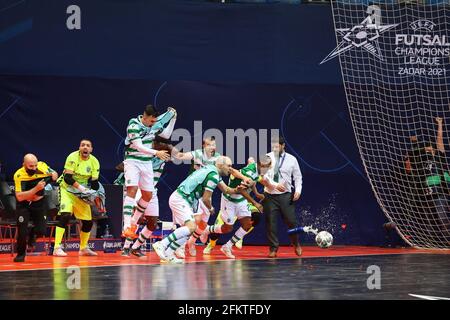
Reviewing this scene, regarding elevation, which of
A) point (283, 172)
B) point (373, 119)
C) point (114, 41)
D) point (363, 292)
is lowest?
point (363, 292)

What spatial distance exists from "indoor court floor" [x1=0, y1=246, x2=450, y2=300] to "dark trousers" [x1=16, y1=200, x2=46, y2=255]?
1.07 feet

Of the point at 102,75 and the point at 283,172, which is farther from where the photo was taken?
the point at 102,75

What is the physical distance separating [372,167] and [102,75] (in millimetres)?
6465

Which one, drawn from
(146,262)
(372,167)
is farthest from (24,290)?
(372,167)

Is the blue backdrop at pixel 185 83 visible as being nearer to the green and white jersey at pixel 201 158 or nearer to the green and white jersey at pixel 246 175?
the green and white jersey at pixel 246 175

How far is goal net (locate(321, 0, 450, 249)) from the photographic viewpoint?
1861cm

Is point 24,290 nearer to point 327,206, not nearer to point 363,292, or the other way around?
point 363,292

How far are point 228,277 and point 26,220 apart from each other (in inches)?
174

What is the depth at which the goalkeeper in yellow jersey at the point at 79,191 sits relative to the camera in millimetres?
15156

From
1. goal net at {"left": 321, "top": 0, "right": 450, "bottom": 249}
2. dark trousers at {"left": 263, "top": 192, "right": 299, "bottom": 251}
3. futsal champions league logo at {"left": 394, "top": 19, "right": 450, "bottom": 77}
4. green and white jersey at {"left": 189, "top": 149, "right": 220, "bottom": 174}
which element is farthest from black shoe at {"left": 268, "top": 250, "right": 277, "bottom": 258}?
futsal champions league logo at {"left": 394, "top": 19, "right": 450, "bottom": 77}

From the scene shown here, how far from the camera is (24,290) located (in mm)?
8852

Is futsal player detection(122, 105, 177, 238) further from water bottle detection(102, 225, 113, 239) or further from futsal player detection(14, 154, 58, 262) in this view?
water bottle detection(102, 225, 113, 239)
